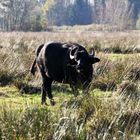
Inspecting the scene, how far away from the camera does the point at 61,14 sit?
117m

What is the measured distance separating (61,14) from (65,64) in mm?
107789

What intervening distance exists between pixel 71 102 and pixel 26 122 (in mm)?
1893

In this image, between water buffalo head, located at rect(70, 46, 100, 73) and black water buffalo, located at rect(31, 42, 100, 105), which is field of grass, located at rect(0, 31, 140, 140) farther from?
water buffalo head, located at rect(70, 46, 100, 73)

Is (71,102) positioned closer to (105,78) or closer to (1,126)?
(1,126)

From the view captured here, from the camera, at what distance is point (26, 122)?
6324mm

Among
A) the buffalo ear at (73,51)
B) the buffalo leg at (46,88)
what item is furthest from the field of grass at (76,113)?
the buffalo ear at (73,51)

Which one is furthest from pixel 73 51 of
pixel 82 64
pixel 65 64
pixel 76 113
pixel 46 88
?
pixel 76 113

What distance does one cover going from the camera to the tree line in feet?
227

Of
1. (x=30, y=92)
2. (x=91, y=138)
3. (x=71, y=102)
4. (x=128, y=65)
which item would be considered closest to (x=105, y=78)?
(x=128, y=65)

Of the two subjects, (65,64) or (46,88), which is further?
(46,88)

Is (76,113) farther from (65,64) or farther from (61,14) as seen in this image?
(61,14)

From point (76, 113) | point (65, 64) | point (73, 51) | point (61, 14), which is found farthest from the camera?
point (61, 14)

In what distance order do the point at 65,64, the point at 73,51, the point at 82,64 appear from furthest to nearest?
the point at 65,64
the point at 73,51
the point at 82,64

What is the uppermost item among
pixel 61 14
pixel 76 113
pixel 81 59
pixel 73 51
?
pixel 73 51
